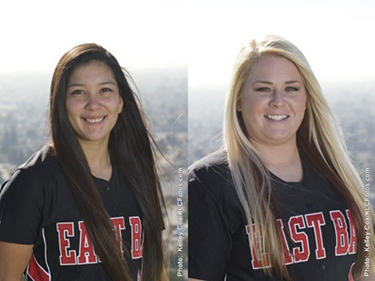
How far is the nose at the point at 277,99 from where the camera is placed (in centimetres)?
275

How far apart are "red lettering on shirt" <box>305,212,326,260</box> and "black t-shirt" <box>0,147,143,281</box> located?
3.24 feet

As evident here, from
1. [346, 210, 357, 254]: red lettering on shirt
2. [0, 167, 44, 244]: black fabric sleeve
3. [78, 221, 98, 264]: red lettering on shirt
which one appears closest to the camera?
[0, 167, 44, 244]: black fabric sleeve

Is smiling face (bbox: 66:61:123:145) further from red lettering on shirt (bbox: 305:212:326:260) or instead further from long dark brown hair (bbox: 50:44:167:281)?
red lettering on shirt (bbox: 305:212:326:260)

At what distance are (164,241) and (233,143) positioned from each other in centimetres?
64

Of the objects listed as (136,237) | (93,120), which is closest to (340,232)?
(136,237)

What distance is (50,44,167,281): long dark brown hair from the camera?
2699 mm

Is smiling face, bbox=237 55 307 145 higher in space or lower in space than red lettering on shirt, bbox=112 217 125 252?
higher

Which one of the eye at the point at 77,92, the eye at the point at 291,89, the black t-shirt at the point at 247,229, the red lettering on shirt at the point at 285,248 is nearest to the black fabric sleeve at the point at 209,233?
the black t-shirt at the point at 247,229

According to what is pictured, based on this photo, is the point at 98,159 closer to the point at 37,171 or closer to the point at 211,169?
the point at 37,171

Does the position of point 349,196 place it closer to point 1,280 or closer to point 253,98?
point 253,98

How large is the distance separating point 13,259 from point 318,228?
1402mm

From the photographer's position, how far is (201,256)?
276 centimetres

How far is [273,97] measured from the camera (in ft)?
9.09

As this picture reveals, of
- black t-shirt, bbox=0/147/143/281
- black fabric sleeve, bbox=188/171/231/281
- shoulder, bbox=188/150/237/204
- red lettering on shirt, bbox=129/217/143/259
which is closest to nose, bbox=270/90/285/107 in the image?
shoulder, bbox=188/150/237/204
